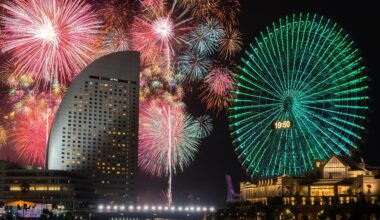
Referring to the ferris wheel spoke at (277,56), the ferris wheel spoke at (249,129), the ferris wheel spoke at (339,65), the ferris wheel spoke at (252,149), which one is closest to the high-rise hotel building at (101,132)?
the ferris wheel spoke at (249,129)

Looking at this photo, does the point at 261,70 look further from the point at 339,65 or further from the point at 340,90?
the point at 340,90

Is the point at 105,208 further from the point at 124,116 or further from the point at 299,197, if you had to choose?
the point at 299,197

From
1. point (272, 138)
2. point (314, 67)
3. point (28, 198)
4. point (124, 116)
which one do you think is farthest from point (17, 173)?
point (314, 67)

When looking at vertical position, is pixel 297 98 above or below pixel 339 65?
below

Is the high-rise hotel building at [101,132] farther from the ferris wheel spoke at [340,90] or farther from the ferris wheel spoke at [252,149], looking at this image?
the ferris wheel spoke at [340,90]

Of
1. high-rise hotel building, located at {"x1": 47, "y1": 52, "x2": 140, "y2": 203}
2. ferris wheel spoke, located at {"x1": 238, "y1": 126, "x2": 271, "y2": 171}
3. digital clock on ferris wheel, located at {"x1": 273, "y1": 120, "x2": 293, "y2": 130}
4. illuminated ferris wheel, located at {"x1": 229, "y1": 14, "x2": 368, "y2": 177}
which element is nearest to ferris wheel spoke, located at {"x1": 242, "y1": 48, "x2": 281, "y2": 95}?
illuminated ferris wheel, located at {"x1": 229, "y1": 14, "x2": 368, "y2": 177}

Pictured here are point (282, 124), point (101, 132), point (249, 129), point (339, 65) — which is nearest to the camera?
point (339, 65)

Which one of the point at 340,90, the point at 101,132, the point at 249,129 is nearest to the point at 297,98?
the point at 340,90
